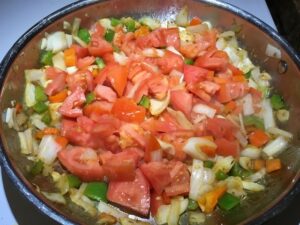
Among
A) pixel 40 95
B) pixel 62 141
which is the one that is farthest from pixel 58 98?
pixel 62 141

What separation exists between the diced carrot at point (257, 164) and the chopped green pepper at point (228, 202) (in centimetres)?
11

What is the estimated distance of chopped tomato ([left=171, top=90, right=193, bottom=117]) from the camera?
118 cm

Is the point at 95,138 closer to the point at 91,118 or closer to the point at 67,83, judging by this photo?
the point at 91,118

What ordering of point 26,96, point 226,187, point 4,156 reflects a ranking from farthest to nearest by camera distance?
point 26,96 < point 226,187 < point 4,156

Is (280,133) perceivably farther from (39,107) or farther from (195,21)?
(39,107)

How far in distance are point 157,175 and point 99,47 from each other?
44cm

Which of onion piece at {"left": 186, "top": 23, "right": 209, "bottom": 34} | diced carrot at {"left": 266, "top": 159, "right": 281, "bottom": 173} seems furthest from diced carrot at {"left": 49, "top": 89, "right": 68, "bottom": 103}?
diced carrot at {"left": 266, "top": 159, "right": 281, "bottom": 173}

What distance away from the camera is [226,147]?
1.11 metres

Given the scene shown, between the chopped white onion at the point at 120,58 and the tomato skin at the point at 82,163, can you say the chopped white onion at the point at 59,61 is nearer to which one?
the chopped white onion at the point at 120,58

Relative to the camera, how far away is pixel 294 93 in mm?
1238

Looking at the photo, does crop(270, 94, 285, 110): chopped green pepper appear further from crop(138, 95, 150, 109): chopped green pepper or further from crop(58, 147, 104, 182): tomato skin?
crop(58, 147, 104, 182): tomato skin

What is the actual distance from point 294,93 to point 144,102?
0.41 m

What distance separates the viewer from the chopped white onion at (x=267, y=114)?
123 centimetres

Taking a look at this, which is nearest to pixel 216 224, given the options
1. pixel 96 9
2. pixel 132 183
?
pixel 132 183
